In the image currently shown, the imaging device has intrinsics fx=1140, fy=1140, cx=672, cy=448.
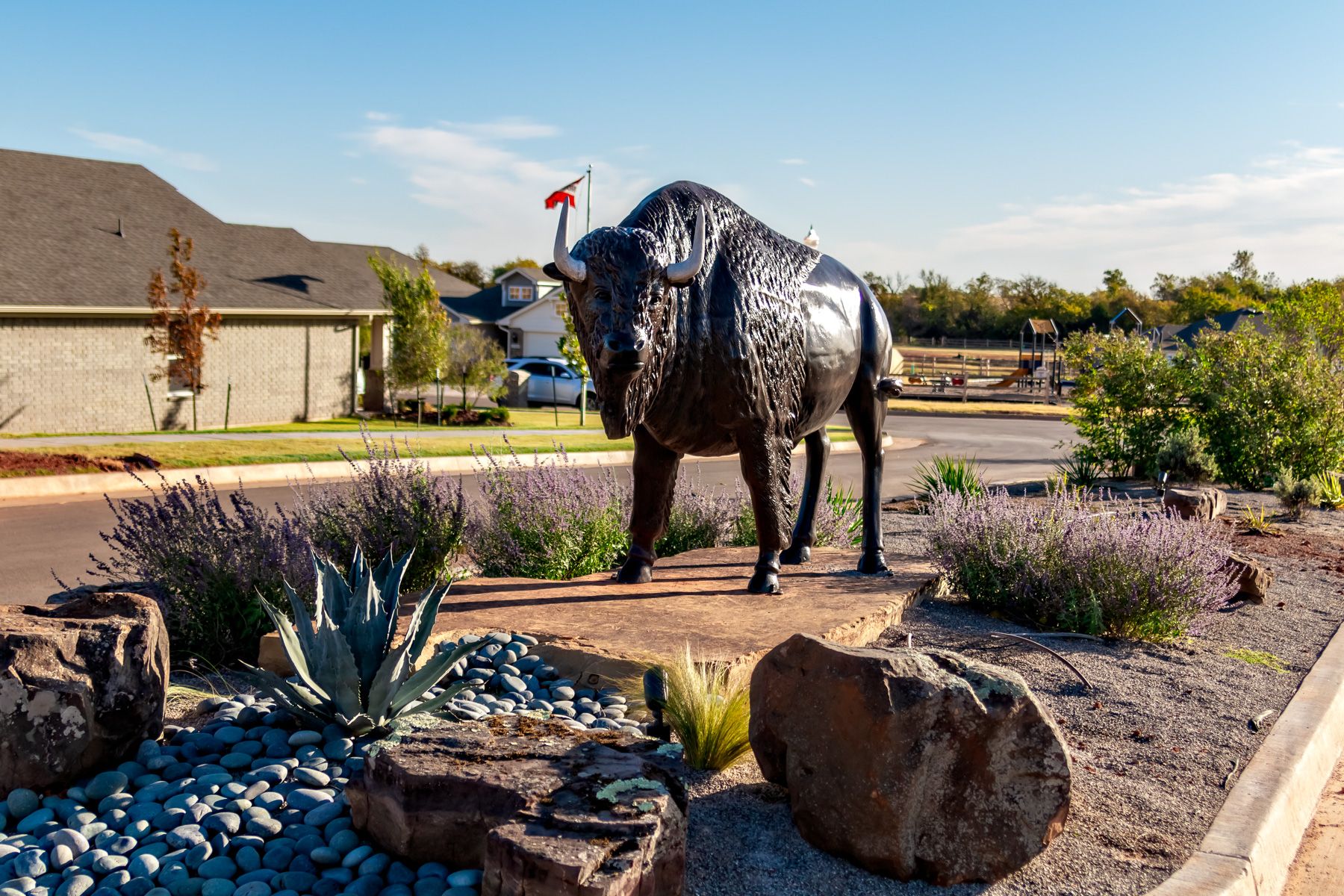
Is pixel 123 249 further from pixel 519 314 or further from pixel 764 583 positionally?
pixel 519 314

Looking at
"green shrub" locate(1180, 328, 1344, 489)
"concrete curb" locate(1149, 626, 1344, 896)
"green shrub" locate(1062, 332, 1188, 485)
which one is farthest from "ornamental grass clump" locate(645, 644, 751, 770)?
"green shrub" locate(1180, 328, 1344, 489)

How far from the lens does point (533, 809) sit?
328 centimetres

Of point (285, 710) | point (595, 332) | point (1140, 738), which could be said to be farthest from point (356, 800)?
point (1140, 738)

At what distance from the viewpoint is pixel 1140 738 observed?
5.20 meters

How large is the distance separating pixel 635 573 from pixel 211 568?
2.43 metres

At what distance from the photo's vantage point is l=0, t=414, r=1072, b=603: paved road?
9.22m

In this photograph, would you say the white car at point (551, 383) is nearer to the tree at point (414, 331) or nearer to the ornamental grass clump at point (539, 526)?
the tree at point (414, 331)

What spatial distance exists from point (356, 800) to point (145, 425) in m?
22.0

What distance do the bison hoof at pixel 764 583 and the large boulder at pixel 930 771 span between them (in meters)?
2.90

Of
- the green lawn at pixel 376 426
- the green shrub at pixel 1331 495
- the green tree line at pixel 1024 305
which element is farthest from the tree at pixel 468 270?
the green shrub at pixel 1331 495

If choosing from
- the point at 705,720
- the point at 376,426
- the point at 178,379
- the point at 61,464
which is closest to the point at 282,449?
the point at 61,464

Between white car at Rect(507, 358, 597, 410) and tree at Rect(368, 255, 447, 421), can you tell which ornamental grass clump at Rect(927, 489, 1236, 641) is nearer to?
tree at Rect(368, 255, 447, 421)

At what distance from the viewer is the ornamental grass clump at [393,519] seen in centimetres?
707

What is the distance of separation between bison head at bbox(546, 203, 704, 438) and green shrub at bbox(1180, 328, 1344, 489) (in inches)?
492
